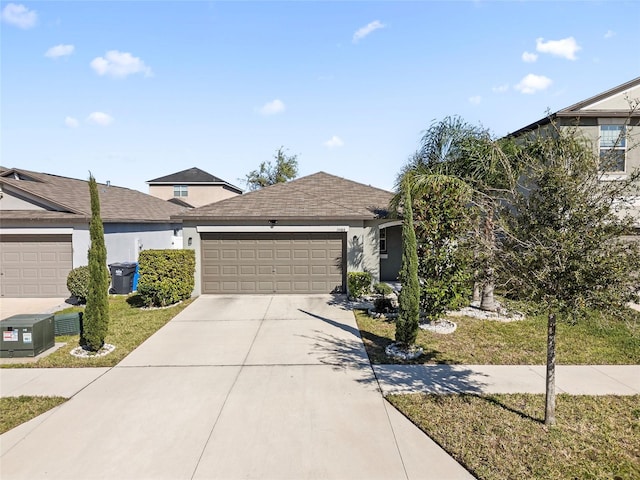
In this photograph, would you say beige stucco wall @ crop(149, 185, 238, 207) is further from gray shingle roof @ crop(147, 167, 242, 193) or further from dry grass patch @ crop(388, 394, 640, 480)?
dry grass patch @ crop(388, 394, 640, 480)

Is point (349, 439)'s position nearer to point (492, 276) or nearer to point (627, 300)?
point (492, 276)

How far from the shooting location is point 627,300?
4.64 m

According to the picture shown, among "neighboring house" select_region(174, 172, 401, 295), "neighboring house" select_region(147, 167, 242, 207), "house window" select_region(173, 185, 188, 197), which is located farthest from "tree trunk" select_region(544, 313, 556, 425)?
"house window" select_region(173, 185, 188, 197)

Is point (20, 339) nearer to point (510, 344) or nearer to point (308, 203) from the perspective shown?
point (308, 203)

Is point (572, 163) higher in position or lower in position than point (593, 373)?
higher

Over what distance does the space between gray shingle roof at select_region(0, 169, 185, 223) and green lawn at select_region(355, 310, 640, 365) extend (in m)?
12.4

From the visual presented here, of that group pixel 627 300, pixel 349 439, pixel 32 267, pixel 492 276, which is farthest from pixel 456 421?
pixel 32 267

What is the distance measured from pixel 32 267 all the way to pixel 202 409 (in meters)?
13.0

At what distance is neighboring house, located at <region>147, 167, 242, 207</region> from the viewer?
4108cm

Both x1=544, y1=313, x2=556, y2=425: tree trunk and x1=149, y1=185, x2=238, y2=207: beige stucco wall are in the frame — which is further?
x1=149, y1=185, x2=238, y2=207: beige stucco wall

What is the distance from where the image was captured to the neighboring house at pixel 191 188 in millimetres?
41084

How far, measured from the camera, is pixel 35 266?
14773 millimetres

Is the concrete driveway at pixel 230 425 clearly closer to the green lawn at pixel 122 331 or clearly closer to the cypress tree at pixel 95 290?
the green lawn at pixel 122 331

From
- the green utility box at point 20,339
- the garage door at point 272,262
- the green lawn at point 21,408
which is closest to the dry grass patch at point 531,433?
the green lawn at point 21,408
